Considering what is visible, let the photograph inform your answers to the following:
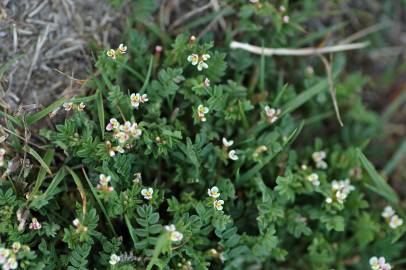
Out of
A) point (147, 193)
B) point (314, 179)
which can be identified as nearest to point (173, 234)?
point (147, 193)

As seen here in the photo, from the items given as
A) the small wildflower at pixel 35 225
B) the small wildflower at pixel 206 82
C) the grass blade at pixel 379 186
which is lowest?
the grass blade at pixel 379 186

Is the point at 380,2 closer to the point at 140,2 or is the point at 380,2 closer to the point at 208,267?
the point at 140,2

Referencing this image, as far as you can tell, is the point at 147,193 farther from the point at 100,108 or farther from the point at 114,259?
the point at 100,108

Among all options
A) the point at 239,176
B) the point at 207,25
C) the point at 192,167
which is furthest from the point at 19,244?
the point at 207,25

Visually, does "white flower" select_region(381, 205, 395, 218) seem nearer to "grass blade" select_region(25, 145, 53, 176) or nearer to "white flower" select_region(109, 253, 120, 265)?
"white flower" select_region(109, 253, 120, 265)

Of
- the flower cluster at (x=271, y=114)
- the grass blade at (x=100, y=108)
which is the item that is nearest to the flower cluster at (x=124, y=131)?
the grass blade at (x=100, y=108)

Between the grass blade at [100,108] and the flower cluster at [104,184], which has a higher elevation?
the grass blade at [100,108]

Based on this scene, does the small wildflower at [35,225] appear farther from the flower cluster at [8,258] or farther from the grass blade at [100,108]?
the grass blade at [100,108]
